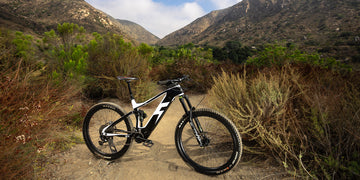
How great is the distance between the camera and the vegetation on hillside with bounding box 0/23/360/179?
5.35 feet

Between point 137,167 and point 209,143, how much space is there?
102 centimetres

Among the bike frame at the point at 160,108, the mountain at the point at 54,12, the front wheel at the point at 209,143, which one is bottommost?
the front wheel at the point at 209,143

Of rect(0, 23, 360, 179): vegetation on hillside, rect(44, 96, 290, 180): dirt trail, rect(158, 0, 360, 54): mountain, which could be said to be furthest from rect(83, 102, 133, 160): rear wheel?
rect(158, 0, 360, 54): mountain

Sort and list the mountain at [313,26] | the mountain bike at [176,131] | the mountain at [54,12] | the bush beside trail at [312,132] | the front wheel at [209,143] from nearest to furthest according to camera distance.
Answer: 1. the bush beside trail at [312,132]
2. the front wheel at [209,143]
3. the mountain bike at [176,131]
4. the mountain at [313,26]
5. the mountain at [54,12]

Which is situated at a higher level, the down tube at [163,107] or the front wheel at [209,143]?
the down tube at [163,107]

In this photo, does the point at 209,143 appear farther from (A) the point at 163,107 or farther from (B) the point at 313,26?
(B) the point at 313,26

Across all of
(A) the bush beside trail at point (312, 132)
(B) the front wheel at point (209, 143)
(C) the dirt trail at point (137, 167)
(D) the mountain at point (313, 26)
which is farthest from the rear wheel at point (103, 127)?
(D) the mountain at point (313, 26)

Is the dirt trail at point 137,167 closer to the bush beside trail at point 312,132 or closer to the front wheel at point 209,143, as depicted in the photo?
the front wheel at point 209,143

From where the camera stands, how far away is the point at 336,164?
4.98 feet

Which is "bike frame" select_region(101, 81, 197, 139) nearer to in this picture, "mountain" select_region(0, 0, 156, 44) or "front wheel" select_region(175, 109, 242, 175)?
"front wheel" select_region(175, 109, 242, 175)

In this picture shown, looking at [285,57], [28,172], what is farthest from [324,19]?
[28,172]

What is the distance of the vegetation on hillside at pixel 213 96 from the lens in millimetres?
1630

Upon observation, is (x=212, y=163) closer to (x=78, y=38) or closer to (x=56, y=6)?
(x=78, y=38)

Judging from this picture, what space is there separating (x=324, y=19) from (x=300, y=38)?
455 inches
